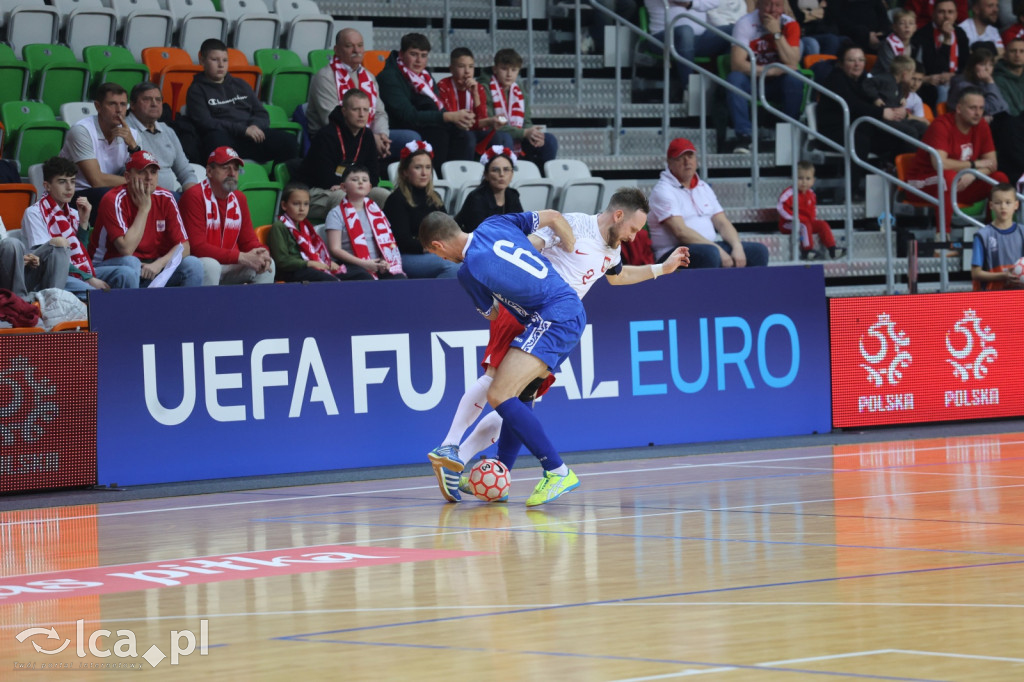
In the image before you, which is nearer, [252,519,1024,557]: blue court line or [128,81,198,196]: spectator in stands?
[252,519,1024,557]: blue court line

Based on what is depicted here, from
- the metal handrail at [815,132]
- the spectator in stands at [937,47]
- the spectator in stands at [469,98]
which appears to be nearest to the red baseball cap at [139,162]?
the spectator in stands at [469,98]

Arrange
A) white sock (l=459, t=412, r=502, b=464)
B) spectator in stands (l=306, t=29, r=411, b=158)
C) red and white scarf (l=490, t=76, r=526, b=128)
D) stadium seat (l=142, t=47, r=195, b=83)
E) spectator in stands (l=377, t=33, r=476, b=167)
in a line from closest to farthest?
white sock (l=459, t=412, r=502, b=464), spectator in stands (l=306, t=29, r=411, b=158), stadium seat (l=142, t=47, r=195, b=83), spectator in stands (l=377, t=33, r=476, b=167), red and white scarf (l=490, t=76, r=526, b=128)

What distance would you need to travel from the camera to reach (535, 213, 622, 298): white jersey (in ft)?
32.7

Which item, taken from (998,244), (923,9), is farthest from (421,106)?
(923,9)

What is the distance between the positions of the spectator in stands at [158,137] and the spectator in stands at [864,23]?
9.72m

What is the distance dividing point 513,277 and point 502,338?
695 millimetres

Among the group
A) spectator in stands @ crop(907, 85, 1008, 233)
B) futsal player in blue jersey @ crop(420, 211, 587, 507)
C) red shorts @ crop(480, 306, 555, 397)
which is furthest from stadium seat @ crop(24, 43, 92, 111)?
spectator in stands @ crop(907, 85, 1008, 233)

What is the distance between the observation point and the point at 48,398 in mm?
10469

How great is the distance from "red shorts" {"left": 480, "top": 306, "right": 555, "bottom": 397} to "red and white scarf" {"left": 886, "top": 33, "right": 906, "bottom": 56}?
10.6 meters

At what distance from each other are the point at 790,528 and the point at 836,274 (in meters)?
8.49

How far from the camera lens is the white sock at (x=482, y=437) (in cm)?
992

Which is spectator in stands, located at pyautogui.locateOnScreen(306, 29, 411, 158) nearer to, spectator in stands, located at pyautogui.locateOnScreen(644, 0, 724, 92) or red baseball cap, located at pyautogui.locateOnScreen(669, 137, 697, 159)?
red baseball cap, located at pyautogui.locateOnScreen(669, 137, 697, 159)

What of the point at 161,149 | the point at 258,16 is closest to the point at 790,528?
the point at 161,149

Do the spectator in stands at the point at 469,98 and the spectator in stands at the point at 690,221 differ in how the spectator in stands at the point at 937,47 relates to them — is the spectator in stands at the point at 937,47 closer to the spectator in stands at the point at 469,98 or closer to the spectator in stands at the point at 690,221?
the spectator in stands at the point at 690,221
